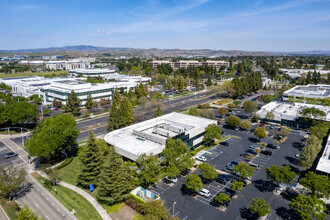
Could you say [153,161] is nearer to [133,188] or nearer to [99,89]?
[133,188]

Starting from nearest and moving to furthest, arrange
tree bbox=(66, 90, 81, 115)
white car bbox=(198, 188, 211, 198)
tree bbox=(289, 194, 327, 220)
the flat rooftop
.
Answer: tree bbox=(289, 194, 327, 220) < white car bbox=(198, 188, 211, 198) < the flat rooftop < tree bbox=(66, 90, 81, 115)

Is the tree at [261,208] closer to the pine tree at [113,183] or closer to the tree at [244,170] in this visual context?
the tree at [244,170]

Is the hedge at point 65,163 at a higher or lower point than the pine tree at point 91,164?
lower

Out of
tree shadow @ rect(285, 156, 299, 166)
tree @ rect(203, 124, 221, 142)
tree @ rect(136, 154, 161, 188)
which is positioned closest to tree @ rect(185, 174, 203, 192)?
tree @ rect(136, 154, 161, 188)

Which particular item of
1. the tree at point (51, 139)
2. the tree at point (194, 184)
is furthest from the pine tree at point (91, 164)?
the tree at point (194, 184)

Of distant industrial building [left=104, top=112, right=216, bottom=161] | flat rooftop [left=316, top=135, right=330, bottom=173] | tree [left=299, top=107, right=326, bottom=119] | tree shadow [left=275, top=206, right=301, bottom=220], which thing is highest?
tree [left=299, top=107, right=326, bottom=119]

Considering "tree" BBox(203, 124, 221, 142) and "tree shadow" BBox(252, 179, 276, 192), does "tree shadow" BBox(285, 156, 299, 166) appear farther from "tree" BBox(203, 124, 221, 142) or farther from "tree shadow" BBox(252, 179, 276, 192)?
"tree" BBox(203, 124, 221, 142)
